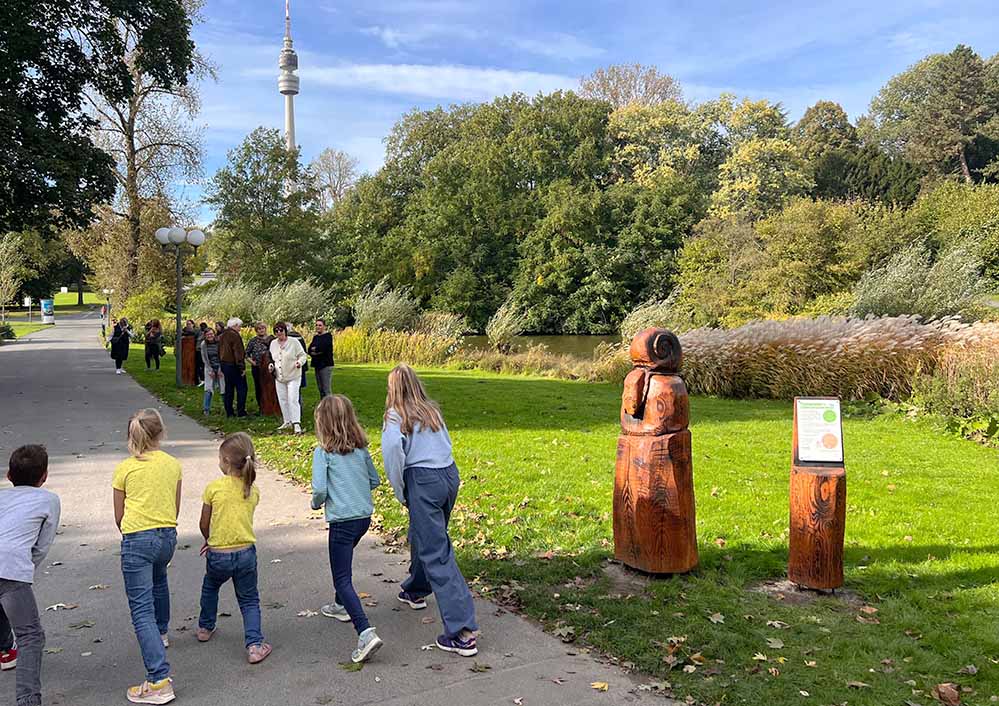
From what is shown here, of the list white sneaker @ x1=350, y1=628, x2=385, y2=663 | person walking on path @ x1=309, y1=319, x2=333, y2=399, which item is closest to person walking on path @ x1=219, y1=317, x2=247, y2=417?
person walking on path @ x1=309, y1=319, x2=333, y2=399

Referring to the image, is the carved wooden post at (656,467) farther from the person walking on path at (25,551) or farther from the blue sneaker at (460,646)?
the person walking on path at (25,551)

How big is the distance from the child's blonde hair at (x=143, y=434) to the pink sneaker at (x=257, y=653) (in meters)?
1.30

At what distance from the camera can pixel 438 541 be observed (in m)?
4.96

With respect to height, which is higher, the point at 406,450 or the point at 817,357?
the point at 406,450

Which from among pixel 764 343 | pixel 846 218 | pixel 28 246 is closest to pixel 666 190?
pixel 846 218

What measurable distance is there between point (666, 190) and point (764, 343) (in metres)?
29.1

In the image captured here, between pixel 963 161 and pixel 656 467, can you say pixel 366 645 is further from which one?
pixel 963 161

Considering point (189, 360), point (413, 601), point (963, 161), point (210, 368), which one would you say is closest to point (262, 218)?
point (189, 360)

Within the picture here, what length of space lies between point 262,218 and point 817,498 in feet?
147

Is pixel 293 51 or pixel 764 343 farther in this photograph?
pixel 293 51

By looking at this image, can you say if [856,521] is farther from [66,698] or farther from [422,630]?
[66,698]

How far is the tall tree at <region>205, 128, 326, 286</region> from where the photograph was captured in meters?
45.8

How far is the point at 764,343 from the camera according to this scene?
701 inches

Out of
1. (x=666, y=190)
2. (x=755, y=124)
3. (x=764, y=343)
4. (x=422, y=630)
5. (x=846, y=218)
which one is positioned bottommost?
(x=422, y=630)
